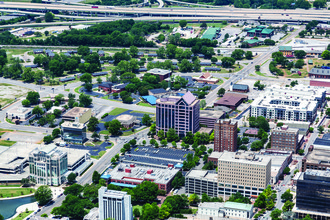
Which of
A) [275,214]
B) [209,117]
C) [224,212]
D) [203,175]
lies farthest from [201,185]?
[209,117]

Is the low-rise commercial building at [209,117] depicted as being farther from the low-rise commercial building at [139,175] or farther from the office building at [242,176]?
the office building at [242,176]

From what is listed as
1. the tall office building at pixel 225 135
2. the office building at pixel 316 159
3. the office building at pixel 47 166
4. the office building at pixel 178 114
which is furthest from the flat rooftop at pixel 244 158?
the office building at pixel 47 166

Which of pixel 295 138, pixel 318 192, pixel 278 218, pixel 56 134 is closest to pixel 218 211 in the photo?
pixel 278 218

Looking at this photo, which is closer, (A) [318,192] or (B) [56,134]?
(A) [318,192]

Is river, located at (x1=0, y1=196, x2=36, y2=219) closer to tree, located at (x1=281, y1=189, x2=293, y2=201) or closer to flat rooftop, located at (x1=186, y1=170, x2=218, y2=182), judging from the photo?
flat rooftop, located at (x1=186, y1=170, x2=218, y2=182)

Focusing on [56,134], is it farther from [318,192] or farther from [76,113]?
[318,192]

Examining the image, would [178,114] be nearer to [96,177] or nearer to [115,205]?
[96,177]
